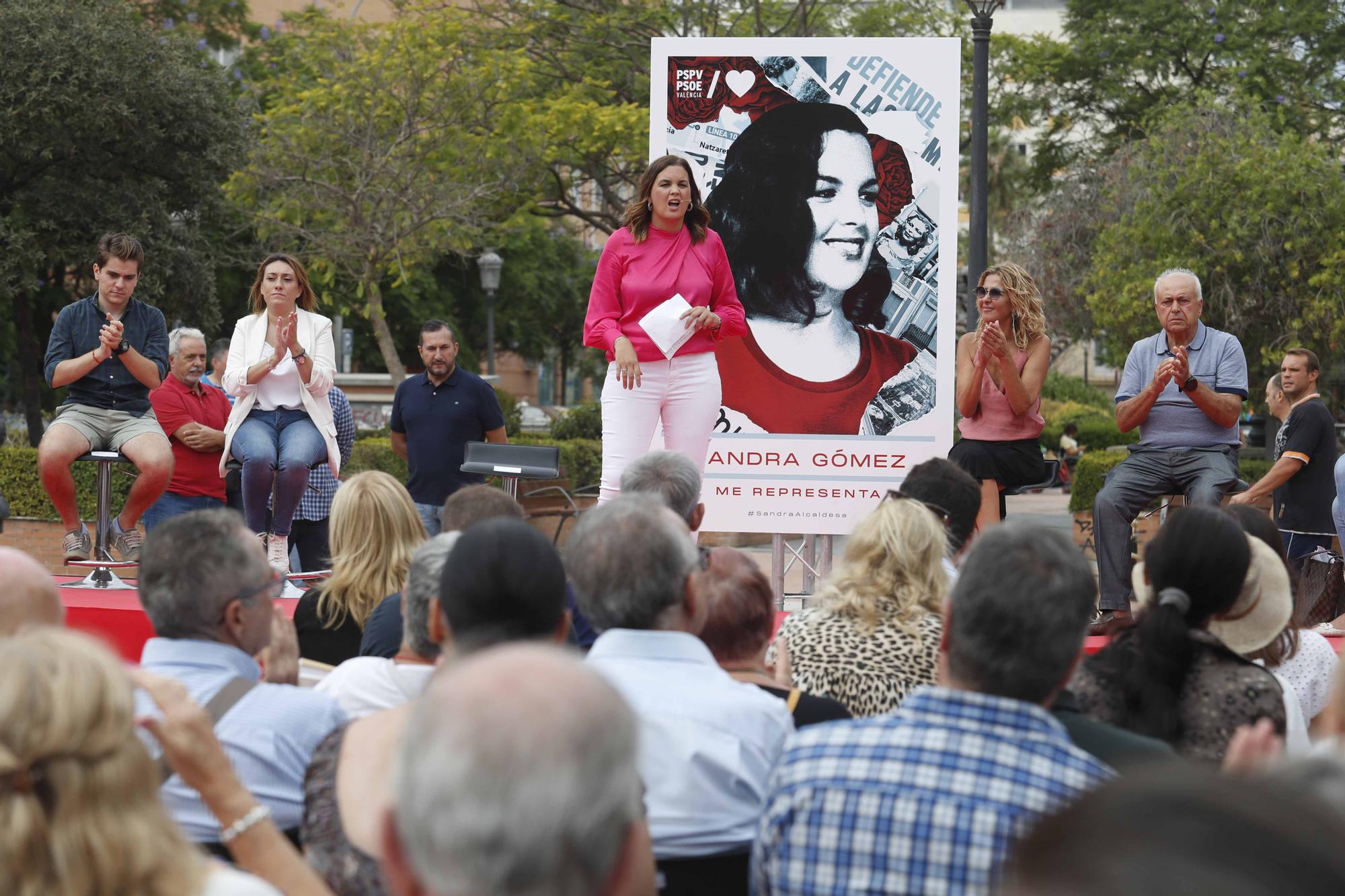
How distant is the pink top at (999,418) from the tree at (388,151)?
9.41m

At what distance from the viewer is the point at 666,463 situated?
163 inches

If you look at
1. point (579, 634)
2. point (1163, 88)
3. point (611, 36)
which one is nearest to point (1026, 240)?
point (1163, 88)

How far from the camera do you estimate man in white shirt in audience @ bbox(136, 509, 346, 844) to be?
2.38m

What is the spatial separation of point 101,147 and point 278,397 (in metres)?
12.2

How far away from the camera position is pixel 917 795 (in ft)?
6.29

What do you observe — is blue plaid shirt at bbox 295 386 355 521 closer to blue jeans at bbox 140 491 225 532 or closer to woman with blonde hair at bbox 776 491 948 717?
blue jeans at bbox 140 491 225 532

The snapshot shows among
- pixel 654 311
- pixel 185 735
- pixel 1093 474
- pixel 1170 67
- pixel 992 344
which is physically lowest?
pixel 1093 474

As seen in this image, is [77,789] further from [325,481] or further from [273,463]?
[325,481]

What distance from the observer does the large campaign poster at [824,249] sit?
688cm

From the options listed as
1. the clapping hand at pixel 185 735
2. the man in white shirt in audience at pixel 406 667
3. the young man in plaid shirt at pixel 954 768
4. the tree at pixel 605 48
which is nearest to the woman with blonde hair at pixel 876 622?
the man in white shirt in audience at pixel 406 667

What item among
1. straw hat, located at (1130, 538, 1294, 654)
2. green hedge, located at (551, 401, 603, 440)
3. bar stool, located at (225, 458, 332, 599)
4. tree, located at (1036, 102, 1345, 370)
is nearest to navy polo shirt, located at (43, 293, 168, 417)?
bar stool, located at (225, 458, 332, 599)

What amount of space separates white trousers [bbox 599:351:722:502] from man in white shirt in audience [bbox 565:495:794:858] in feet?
11.2

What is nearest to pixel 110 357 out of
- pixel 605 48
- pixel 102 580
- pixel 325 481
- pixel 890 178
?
pixel 102 580

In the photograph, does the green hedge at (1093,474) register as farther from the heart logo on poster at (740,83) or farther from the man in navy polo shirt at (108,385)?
the man in navy polo shirt at (108,385)
